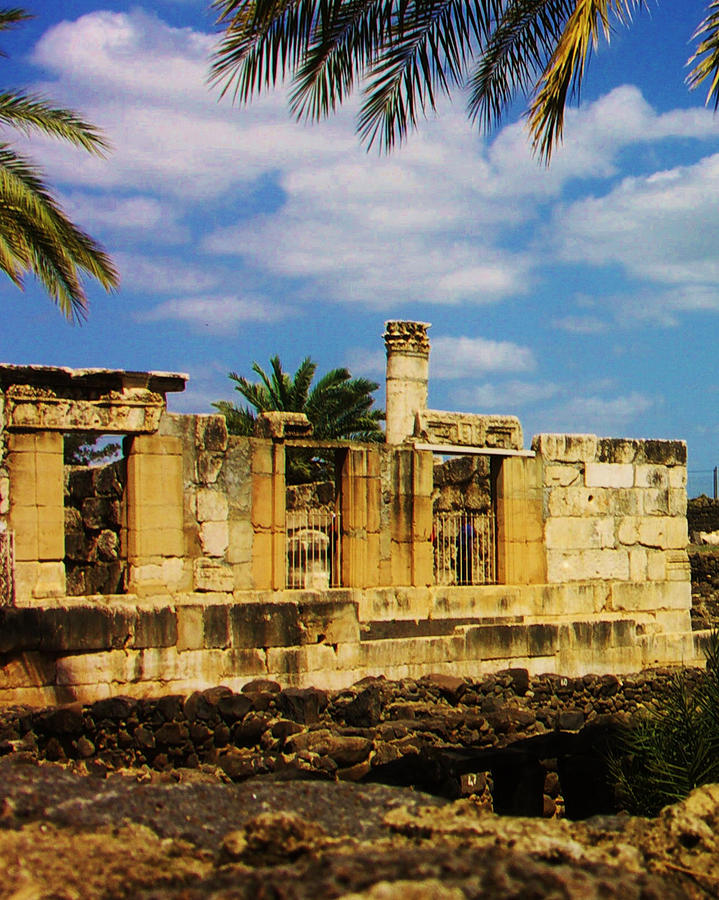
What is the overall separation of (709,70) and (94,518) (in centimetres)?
914

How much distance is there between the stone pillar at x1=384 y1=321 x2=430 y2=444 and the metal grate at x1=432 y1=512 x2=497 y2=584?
310 cm

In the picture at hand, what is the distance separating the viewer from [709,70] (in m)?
9.56

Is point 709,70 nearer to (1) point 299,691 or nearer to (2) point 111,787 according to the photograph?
(1) point 299,691

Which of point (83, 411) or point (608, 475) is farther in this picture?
point (608, 475)

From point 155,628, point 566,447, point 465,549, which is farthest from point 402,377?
point 155,628

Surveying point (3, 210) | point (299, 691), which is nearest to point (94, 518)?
point (3, 210)

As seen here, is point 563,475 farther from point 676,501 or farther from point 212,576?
point 212,576

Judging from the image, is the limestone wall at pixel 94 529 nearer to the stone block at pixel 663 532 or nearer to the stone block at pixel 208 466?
the stone block at pixel 208 466

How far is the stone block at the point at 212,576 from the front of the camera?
12.4 meters

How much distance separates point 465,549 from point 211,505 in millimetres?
5518

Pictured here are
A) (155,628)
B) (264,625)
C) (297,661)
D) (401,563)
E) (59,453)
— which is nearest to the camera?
(155,628)

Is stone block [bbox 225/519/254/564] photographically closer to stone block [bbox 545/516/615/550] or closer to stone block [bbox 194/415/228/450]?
stone block [bbox 194/415/228/450]

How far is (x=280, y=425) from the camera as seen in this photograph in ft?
42.9

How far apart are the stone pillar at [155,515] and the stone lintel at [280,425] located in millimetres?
1168
